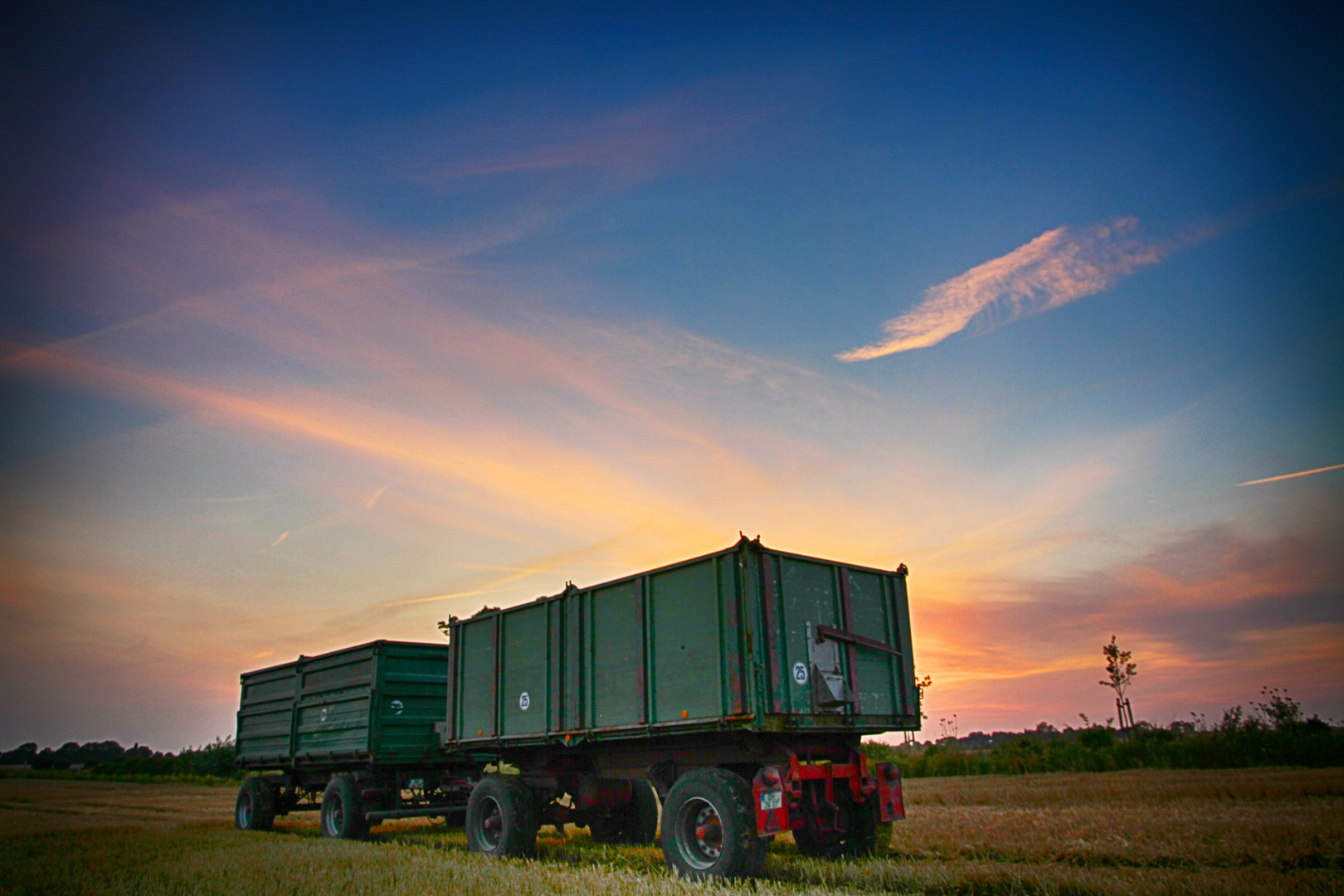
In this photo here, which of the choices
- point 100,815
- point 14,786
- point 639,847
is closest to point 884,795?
point 639,847

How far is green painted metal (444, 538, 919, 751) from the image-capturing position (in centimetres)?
934

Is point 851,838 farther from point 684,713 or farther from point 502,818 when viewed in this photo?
point 502,818

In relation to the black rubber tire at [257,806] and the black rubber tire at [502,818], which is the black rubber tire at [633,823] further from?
the black rubber tire at [257,806]

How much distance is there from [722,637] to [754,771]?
1.61 m

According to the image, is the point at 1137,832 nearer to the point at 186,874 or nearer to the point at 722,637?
the point at 722,637

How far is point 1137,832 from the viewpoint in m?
10.9

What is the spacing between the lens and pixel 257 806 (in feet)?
58.0

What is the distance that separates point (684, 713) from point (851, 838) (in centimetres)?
270

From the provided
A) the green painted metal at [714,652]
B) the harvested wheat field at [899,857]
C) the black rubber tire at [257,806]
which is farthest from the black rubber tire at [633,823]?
the black rubber tire at [257,806]

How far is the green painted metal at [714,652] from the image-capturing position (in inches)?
368

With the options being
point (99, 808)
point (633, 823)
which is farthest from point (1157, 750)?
point (99, 808)

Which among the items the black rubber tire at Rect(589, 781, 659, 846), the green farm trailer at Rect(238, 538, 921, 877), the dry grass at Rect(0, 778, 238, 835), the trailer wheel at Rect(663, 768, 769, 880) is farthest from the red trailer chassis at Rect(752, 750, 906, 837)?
the dry grass at Rect(0, 778, 238, 835)

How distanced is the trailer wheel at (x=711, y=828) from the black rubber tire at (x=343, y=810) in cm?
755

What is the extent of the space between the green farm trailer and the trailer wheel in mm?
19
